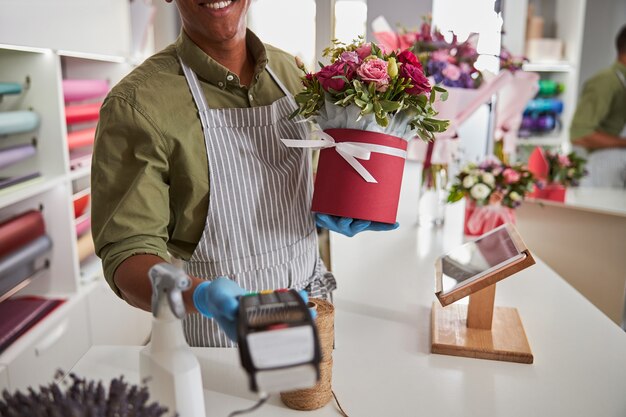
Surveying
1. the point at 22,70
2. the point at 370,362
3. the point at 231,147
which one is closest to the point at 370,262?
the point at 370,362

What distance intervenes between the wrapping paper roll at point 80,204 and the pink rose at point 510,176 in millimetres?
1986

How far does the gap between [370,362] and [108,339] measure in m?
1.97

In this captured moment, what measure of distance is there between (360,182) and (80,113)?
1865mm

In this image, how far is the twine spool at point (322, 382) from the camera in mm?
1187

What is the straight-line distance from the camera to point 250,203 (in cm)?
147

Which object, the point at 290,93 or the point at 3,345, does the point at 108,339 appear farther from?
the point at 290,93

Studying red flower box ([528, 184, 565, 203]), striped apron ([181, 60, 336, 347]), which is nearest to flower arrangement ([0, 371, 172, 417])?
striped apron ([181, 60, 336, 347])

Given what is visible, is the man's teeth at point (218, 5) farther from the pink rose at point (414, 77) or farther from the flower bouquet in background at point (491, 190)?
the flower bouquet in background at point (491, 190)

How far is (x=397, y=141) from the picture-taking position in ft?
4.70

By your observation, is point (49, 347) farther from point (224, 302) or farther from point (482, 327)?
point (224, 302)

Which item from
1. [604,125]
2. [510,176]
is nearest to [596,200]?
[510,176]

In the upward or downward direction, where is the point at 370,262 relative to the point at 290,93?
downward

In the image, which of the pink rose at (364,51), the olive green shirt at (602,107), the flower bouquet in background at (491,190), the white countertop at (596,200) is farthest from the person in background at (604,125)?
the pink rose at (364,51)

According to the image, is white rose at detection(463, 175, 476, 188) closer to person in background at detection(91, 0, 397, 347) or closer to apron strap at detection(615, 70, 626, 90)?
person in background at detection(91, 0, 397, 347)
